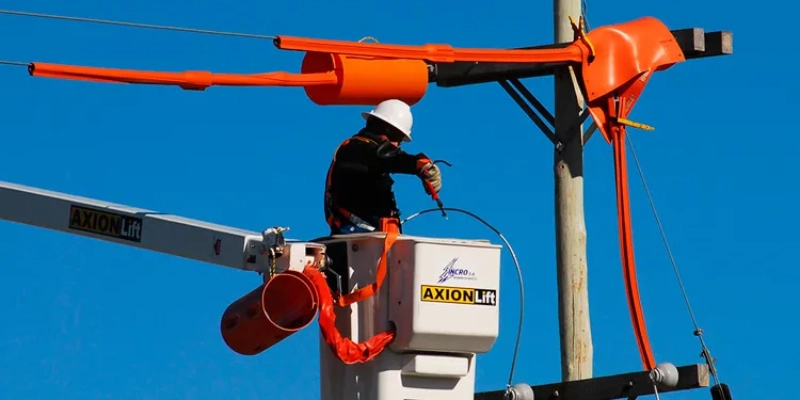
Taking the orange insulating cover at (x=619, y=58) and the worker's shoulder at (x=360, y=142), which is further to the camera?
the orange insulating cover at (x=619, y=58)

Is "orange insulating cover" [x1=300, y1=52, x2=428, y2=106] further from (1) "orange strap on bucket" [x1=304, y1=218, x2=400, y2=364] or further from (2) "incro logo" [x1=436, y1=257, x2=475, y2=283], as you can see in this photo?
(2) "incro logo" [x1=436, y1=257, x2=475, y2=283]

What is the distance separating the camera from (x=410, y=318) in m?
11.6

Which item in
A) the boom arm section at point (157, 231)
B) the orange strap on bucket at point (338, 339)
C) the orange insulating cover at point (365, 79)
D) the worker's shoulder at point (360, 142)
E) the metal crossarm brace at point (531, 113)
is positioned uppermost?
the metal crossarm brace at point (531, 113)

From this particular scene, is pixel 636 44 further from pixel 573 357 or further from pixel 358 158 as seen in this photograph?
pixel 358 158

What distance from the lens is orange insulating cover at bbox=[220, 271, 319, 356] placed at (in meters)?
11.6

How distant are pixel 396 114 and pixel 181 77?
1332 millimetres

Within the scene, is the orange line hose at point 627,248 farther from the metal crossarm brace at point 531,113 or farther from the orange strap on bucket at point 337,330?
the orange strap on bucket at point 337,330

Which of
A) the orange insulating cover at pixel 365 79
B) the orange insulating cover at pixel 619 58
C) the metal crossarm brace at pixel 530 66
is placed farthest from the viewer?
the metal crossarm brace at pixel 530 66

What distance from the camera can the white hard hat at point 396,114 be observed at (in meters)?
12.7

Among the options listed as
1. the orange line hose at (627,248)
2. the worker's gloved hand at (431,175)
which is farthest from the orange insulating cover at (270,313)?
the orange line hose at (627,248)

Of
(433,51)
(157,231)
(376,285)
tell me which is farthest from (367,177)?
(433,51)

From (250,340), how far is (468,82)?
4.80m

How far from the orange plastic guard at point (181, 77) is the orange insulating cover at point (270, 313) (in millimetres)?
1287

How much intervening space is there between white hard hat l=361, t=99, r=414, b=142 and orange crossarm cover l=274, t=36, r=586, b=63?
1.94 feet
